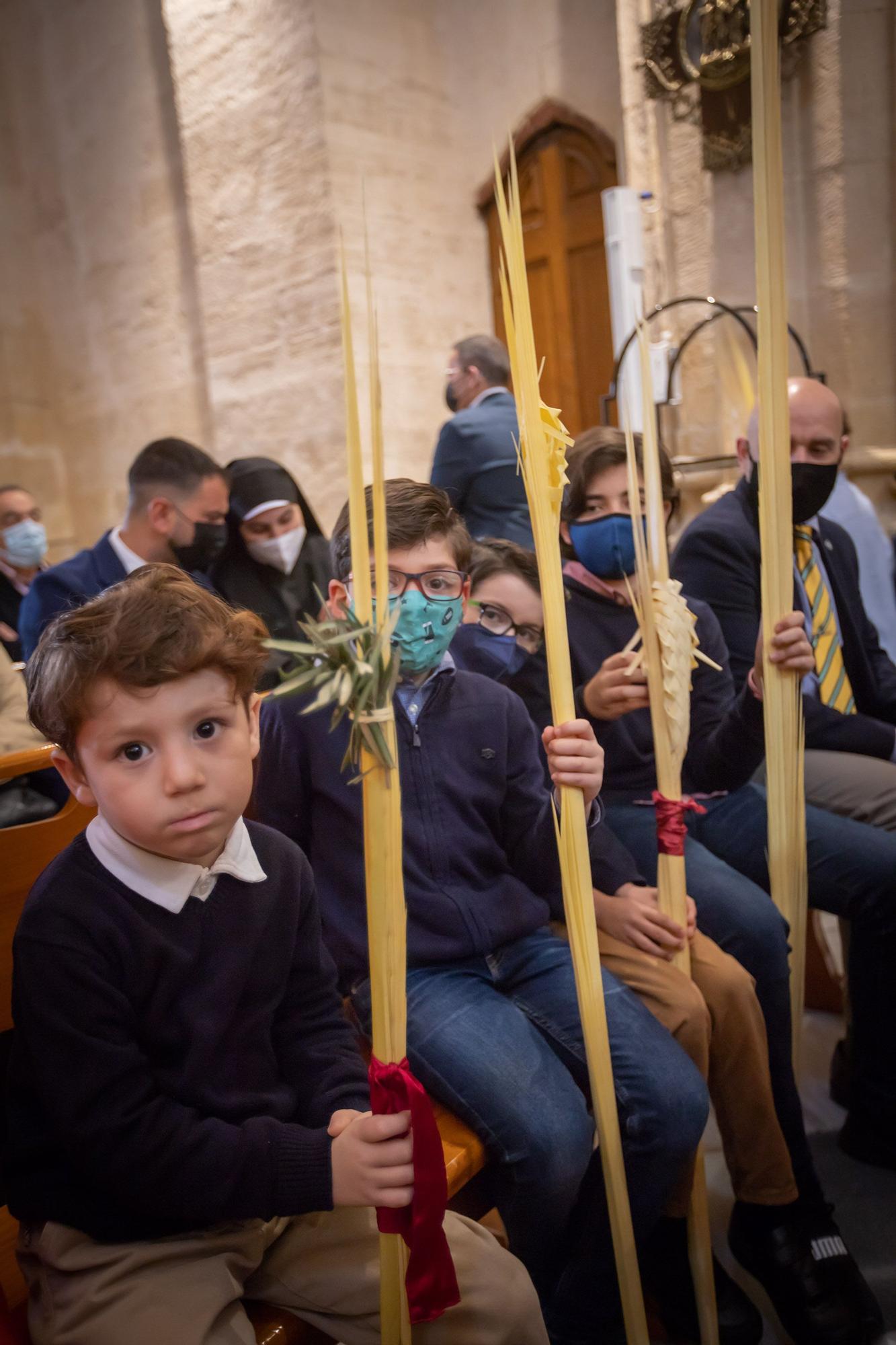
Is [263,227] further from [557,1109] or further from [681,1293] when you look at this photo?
[681,1293]

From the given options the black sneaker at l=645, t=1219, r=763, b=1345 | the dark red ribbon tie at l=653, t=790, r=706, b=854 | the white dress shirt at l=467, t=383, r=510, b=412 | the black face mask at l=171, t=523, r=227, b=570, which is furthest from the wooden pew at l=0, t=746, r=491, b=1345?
the white dress shirt at l=467, t=383, r=510, b=412

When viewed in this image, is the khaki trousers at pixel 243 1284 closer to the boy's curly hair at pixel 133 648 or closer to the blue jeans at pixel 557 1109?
the blue jeans at pixel 557 1109

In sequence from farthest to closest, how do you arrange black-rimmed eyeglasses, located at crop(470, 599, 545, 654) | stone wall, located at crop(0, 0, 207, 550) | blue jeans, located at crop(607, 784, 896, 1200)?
stone wall, located at crop(0, 0, 207, 550)
black-rimmed eyeglasses, located at crop(470, 599, 545, 654)
blue jeans, located at crop(607, 784, 896, 1200)

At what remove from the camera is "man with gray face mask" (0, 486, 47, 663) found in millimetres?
3967

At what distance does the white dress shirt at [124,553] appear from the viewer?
2.58 meters

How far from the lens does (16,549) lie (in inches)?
157

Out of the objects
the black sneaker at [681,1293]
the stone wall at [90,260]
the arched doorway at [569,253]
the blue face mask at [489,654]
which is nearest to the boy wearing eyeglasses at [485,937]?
the black sneaker at [681,1293]

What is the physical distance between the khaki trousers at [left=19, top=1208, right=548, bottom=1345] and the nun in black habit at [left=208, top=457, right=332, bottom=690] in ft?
6.66

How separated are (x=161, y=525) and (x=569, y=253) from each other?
3514mm

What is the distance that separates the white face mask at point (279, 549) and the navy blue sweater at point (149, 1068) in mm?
1985

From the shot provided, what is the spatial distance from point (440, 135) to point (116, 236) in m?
2.50

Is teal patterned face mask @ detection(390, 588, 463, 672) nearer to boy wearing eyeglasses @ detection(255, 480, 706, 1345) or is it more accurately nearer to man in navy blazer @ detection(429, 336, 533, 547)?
boy wearing eyeglasses @ detection(255, 480, 706, 1345)

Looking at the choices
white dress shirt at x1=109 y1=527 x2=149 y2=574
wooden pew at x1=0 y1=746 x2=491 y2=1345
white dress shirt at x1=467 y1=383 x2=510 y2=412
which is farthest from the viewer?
white dress shirt at x1=467 y1=383 x2=510 y2=412

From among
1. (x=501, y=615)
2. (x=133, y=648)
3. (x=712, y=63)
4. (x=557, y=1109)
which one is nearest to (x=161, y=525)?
(x=501, y=615)
